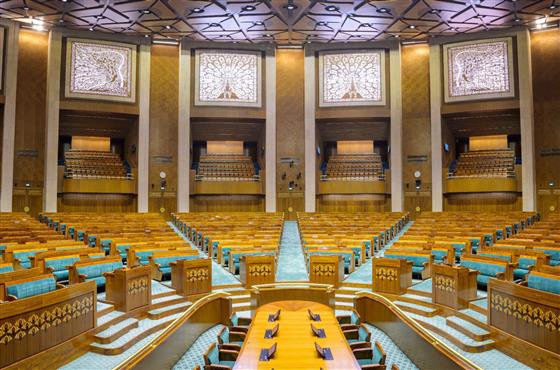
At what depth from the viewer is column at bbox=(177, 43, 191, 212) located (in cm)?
1368

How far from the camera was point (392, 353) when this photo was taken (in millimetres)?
3996

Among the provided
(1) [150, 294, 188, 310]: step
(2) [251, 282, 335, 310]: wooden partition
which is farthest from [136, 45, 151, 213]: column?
(2) [251, 282, 335, 310]: wooden partition

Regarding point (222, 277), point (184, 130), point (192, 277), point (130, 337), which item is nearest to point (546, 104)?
point (184, 130)

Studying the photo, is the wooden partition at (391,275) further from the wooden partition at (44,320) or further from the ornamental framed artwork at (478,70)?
the ornamental framed artwork at (478,70)

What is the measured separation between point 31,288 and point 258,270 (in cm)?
284

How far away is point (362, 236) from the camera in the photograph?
8.20m

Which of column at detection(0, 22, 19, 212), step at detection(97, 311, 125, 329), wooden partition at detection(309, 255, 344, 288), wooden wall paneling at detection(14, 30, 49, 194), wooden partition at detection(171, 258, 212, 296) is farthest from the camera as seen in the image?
wooden wall paneling at detection(14, 30, 49, 194)

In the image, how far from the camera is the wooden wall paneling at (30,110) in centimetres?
1228

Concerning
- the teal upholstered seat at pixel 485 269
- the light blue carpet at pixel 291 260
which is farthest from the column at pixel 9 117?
the teal upholstered seat at pixel 485 269

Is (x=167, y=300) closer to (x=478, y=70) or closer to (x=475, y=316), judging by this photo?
(x=475, y=316)

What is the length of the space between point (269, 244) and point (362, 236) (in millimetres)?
1865

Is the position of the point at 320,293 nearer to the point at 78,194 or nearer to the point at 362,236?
the point at 362,236

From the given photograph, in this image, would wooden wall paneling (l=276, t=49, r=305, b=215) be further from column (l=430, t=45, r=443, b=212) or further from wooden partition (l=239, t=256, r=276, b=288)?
wooden partition (l=239, t=256, r=276, b=288)

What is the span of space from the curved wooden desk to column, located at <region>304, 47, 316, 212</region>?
9.84 meters
